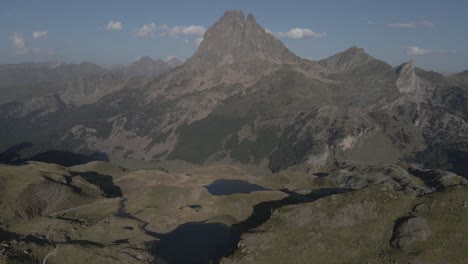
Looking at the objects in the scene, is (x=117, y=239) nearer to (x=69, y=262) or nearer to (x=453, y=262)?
(x=69, y=262)

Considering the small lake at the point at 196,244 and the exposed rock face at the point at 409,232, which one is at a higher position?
the exposed rock face at the point at 409,232

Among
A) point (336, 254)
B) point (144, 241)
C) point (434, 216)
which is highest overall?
point (434, 216)

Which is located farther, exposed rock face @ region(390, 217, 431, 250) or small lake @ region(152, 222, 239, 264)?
small lake @ region(152, 222, 239, 264)

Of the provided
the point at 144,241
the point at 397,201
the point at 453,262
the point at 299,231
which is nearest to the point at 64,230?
Result: the point at 144,241

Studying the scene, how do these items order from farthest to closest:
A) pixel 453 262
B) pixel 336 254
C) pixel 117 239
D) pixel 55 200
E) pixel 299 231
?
1. pixel 55 200
2. pixel 117 239
3. pixel 299 231
4. pixel 336 254
5. pixel 453 262

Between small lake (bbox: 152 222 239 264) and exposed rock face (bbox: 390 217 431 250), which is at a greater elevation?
exposed rock face (bbox: 390 217 431 250)

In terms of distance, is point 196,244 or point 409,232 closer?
point 409,232

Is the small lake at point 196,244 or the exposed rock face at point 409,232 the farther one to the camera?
the small lake at point 196,244

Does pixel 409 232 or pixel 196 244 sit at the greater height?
pixel 409 232
